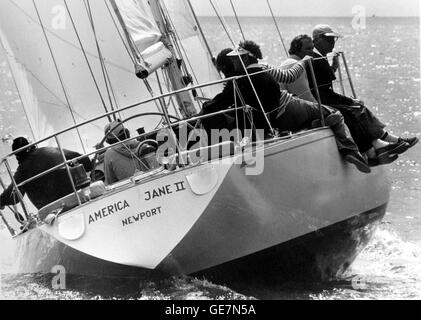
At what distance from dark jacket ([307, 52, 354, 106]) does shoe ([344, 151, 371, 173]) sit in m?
1.00

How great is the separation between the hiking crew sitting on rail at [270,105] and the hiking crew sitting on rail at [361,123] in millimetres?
598

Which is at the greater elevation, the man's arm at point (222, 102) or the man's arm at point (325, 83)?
the man's arm at point (222, 102)

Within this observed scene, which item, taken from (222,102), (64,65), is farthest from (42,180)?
(64,65)

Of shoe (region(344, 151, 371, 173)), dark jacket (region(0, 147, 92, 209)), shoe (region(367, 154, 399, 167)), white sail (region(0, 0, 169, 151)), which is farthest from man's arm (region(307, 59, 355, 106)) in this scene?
white sail (region(0, 0, 169, 151))

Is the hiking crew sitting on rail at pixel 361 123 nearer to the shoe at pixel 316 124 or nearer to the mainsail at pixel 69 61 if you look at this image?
the shoe at pixel 316 124

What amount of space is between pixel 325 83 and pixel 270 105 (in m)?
1.21

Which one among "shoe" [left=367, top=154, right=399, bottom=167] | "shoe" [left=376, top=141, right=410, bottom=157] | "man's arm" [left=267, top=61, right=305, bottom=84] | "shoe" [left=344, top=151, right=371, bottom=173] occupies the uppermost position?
"man's arm" [left=267, top=61, right=305, bottom=84]

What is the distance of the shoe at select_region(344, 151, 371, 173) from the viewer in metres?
8.71

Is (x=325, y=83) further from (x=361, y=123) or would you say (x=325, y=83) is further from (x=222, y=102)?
(x=222, y=102)

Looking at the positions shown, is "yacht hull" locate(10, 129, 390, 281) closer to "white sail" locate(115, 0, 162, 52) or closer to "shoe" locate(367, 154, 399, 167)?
"shoe" locate(367, 154, 399, 167)

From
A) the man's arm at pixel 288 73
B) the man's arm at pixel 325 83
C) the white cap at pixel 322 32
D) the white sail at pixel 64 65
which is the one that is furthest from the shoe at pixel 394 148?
the white sail at pixel 64 65

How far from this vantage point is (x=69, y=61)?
13.4 metres

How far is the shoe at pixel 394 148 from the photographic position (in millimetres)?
9383
